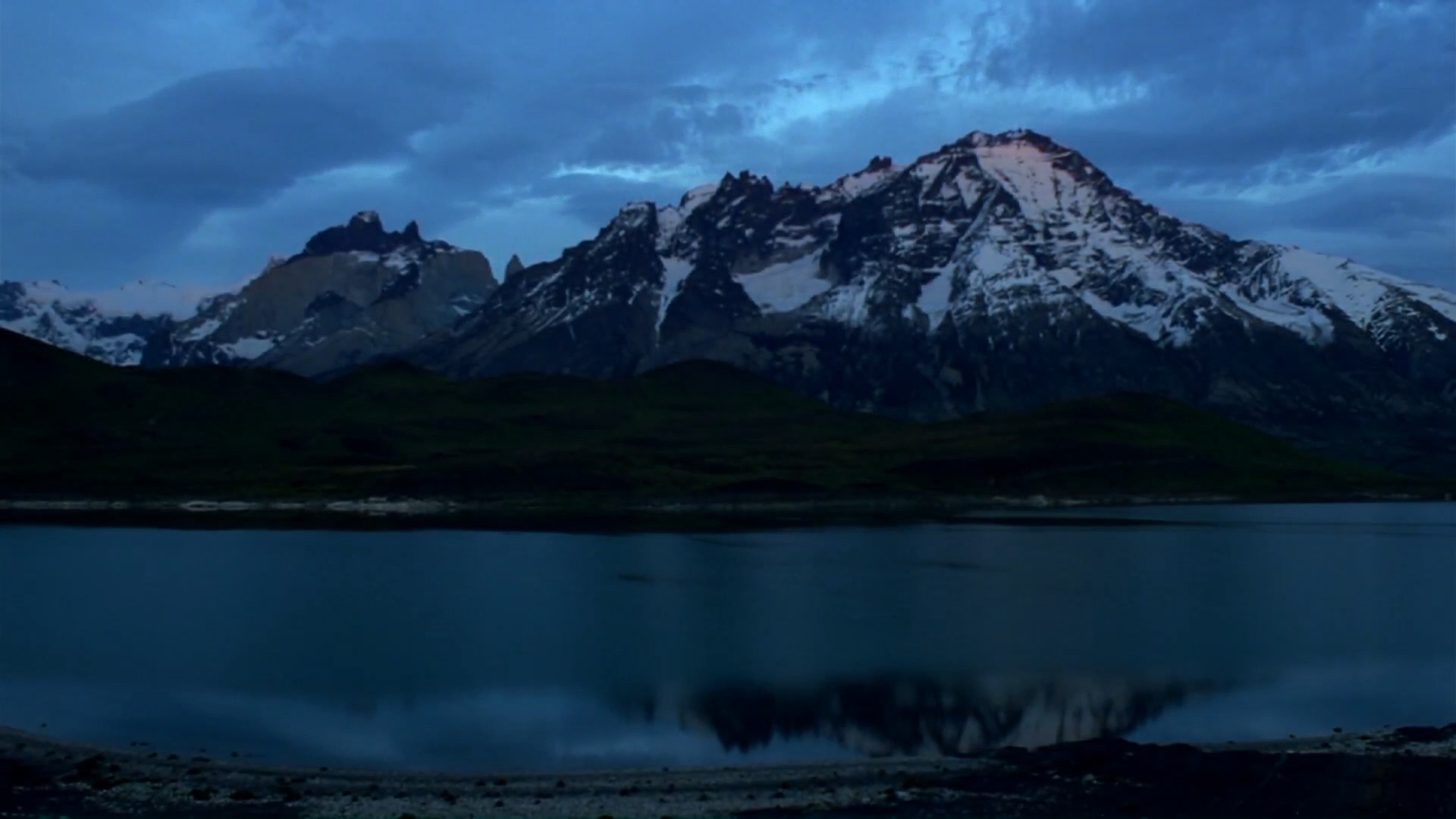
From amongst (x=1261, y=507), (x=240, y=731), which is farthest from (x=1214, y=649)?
(x=1261, y=507)

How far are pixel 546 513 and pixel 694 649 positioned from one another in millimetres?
102994

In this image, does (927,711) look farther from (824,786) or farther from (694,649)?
(694,649)

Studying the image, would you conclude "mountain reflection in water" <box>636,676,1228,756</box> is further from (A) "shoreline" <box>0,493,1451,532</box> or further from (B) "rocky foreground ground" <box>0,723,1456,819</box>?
(A) "shoreline" <box>0,493,1451,532</box>

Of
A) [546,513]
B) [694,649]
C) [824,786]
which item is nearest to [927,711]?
[824,786]

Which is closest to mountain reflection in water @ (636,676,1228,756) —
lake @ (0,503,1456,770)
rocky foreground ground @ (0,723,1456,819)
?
lake @ (0,503,1456,770)

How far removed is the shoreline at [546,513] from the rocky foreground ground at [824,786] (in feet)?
313

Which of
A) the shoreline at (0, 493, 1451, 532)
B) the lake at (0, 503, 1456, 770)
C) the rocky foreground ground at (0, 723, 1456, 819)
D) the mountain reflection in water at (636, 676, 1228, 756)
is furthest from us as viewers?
the shoreline at (0, 493, 1451, 532)

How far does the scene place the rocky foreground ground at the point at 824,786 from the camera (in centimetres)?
3378

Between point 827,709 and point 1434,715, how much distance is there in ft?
61.0

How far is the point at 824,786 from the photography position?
120 feet

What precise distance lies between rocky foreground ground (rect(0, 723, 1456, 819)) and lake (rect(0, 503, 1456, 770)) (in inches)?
103

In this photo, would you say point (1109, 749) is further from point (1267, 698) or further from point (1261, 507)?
point (1261, 507)

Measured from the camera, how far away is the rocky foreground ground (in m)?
33.8

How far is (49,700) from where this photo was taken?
49438mm
